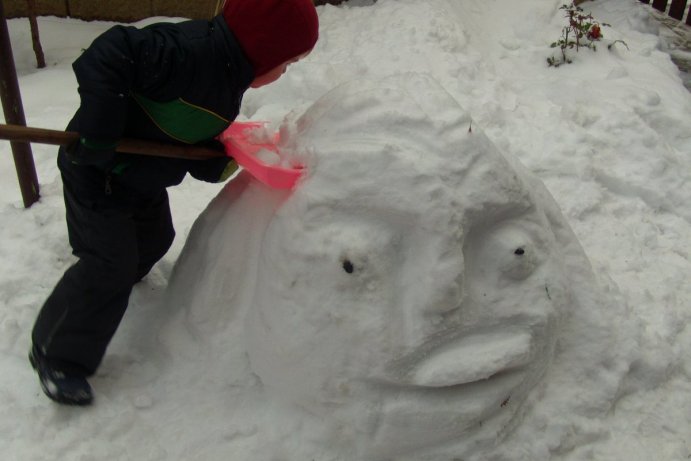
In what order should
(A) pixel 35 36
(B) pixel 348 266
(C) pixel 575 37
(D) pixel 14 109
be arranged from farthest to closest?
(C) pixel 575 37, (A) pixel 35 36, (D) pixel 14 109, (B) pixel 348 266

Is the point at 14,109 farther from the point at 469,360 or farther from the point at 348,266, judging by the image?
the point at 469,360

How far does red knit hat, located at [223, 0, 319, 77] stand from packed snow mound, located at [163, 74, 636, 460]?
180 mm

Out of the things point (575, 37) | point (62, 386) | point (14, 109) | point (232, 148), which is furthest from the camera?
point (575, 37)

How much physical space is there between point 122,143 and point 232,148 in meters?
0.32

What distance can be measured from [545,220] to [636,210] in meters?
1.27

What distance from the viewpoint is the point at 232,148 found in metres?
2.03

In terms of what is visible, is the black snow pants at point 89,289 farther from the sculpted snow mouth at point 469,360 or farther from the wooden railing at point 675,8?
the wooden railing at point 675,8

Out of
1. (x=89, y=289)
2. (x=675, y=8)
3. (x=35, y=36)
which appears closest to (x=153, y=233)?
(x=89, y=289)

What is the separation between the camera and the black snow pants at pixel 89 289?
194cm

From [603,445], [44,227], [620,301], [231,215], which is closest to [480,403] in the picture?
[603,445]

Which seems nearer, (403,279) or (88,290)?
(403,279)

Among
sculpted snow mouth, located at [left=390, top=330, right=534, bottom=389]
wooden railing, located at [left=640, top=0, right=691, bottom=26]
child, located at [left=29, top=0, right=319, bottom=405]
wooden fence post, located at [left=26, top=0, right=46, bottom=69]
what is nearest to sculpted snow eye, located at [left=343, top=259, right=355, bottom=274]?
sculpted snow mouth, located at [left=390, top=330, right=534, bottom=389]

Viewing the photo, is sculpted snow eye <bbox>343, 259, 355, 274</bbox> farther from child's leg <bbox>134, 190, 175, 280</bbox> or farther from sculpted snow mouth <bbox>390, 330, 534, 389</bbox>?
child's leg <bbox>134, 190, 175, 280</bbox>

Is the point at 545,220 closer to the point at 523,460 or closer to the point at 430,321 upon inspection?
the point at 430,321
